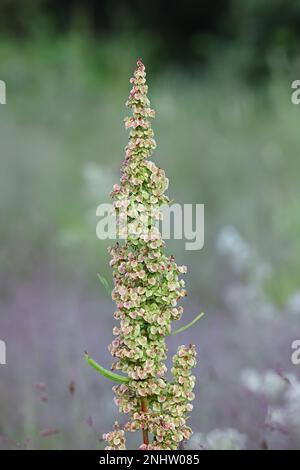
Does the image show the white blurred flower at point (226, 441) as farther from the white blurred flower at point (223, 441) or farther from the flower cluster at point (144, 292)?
the flower cluster at point (144, 292)

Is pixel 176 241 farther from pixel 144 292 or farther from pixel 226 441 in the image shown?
pixel 144 292

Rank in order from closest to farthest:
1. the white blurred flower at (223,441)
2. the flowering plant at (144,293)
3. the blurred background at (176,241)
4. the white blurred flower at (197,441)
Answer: the flowering plant at (144,293) < the white blurred flower at (197,441) < the white blurred flower at (223,441) < the blurred background at (176,241)

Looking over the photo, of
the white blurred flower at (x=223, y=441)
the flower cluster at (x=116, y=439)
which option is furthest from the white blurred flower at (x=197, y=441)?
the flower cluster at (x=116, y=439)

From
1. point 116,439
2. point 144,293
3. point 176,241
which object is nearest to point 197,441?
point 116,439

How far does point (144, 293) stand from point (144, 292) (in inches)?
0.6

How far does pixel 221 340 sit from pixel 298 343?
1140 mm

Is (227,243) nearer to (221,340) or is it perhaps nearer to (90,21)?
(221,340)

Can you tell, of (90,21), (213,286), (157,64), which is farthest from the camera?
(90,21)

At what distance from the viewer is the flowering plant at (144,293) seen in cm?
264

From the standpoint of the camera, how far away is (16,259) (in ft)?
22.7

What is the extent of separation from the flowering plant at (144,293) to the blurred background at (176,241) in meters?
0.80

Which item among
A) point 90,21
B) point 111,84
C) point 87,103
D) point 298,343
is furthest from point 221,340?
point 90,21

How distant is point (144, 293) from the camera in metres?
2.66

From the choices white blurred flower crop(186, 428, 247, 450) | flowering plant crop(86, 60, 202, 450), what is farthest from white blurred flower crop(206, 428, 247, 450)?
flowering plant crop(86, 60, 202, 450)
